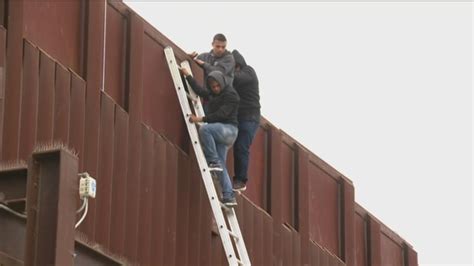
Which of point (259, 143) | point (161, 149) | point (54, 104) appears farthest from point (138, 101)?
point (259, 143)

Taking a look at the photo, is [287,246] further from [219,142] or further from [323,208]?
[219,142]

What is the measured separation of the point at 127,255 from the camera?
17172 mm

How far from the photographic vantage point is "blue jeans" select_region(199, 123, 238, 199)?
18.2m

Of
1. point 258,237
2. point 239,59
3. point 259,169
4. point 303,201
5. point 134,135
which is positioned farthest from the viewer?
point 303,201

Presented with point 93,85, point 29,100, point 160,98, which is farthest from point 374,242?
point 29,100

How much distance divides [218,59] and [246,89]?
59 cm

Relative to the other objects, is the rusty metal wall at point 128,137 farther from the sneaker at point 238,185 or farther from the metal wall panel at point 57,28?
the sneaker at point 238,185

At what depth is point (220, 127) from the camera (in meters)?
18.2

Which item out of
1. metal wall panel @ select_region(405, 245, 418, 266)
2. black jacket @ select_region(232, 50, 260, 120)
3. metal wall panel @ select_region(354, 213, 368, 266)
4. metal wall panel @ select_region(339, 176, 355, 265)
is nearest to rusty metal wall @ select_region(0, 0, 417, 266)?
black jacket @ select_region(232, 50, 260, 120)

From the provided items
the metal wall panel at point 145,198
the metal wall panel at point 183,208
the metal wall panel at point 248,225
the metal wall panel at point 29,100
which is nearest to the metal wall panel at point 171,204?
the metal wall panel at point 183,208

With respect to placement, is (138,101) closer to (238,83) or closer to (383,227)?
(238,83)

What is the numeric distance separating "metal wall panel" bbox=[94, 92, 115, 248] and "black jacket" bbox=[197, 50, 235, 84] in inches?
72.8

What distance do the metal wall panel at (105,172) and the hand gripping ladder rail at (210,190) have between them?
1.61 m

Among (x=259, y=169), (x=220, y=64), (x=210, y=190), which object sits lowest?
(x=210, y=190)
